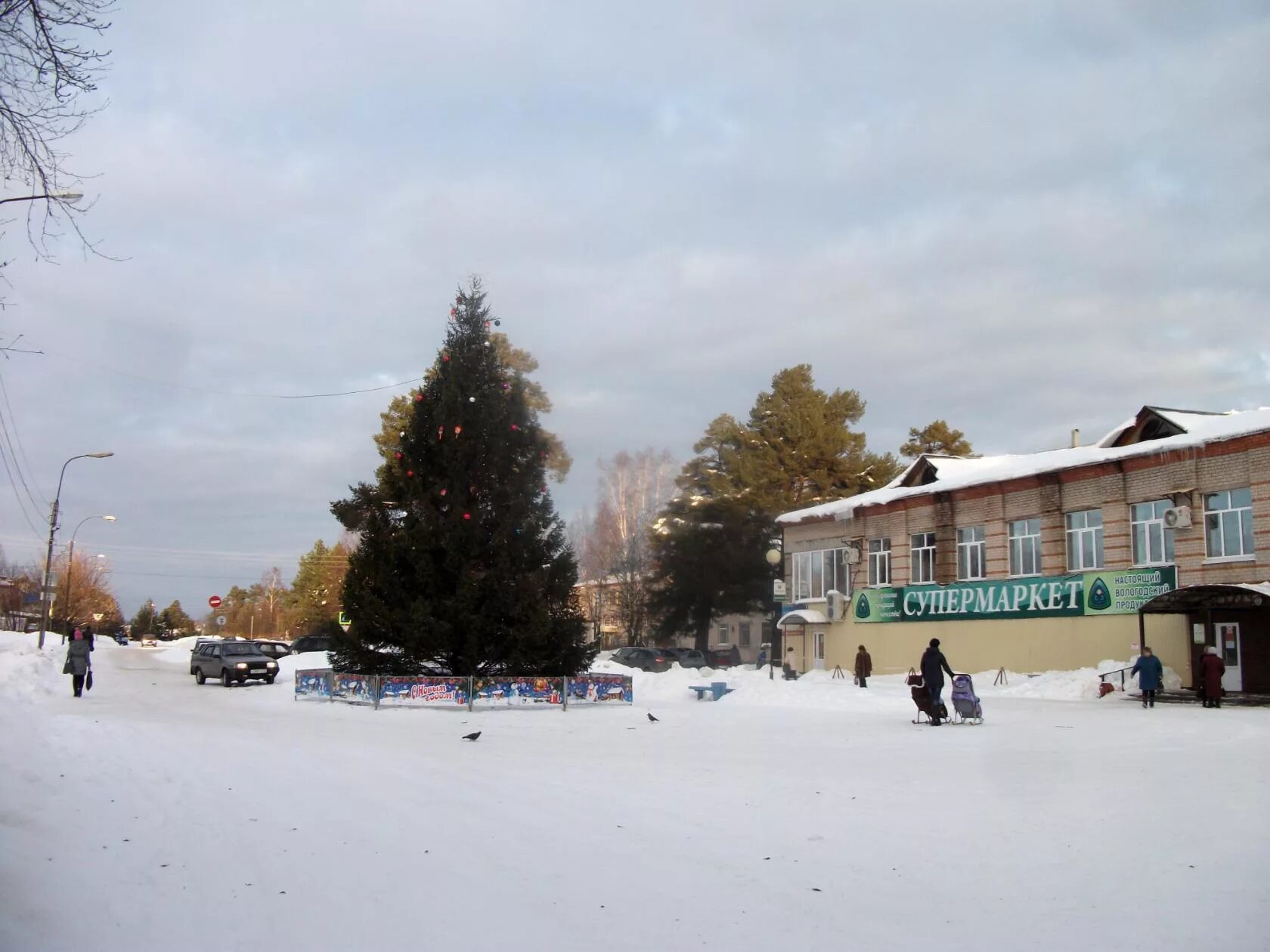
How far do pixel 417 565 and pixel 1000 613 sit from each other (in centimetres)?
2158

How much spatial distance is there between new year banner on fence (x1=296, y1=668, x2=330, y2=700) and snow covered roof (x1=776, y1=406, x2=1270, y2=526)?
23.6 meters

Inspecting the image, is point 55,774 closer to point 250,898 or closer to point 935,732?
point 250,898

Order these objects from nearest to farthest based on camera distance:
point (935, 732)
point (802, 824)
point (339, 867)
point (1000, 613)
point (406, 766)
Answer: point (339, 867)
point (802, 824)
point (406, 766)
point (935, 732)
point (1000, 613)

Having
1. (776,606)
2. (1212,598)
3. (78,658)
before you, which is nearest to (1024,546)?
(1212,598)

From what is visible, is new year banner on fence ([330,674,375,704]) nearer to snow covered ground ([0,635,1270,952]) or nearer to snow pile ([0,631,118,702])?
snow pile ([0,631,118,702])

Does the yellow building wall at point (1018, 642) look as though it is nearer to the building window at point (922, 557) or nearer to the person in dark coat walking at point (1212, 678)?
the building window at point (922, 557)

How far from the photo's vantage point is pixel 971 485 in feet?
129

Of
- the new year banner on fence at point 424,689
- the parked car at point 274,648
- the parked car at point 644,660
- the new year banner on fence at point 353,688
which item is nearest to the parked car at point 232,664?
the parked car at point 274,648

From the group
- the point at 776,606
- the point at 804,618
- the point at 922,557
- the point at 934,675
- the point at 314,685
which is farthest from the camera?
the point at 776,606

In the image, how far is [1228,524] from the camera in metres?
30.1

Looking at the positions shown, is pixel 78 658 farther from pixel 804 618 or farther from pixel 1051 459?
pixel 1051 459

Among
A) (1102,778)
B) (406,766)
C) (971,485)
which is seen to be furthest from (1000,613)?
(406,766)

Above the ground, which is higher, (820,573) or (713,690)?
(820,573)

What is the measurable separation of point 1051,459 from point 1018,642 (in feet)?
21.0
